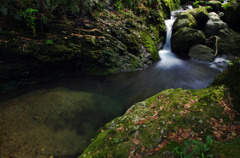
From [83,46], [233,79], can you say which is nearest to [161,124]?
[233,79]

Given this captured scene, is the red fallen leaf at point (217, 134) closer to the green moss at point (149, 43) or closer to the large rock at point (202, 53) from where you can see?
the green moss at point (149, 43)

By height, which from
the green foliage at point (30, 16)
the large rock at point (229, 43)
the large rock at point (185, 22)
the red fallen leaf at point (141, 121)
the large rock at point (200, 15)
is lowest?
the red fallen leaf at point (141, 121)

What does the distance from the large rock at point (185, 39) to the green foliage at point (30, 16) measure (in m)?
11.8

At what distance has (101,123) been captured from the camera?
4.90m

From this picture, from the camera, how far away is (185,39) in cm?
1161

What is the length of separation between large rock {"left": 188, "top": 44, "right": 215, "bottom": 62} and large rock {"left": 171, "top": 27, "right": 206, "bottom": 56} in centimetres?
55

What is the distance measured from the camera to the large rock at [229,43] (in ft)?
38.3

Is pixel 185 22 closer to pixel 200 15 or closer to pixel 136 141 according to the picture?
pixel 200 15

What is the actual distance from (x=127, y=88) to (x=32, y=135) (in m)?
4.88

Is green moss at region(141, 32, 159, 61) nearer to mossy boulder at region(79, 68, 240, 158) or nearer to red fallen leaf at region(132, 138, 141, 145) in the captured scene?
mossy boulder at region(79, 68, 240, 158)

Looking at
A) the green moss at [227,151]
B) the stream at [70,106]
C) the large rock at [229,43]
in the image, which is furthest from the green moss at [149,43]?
the green moss at [227,151]

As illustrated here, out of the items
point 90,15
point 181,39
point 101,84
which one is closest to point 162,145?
point 101,84

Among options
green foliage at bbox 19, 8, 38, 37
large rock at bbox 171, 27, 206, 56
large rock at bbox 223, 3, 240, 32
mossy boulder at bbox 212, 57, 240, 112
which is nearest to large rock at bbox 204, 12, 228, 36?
large rock at bbox 223, 3, 240, 32

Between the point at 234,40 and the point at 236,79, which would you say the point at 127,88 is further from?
the point at 234,40
